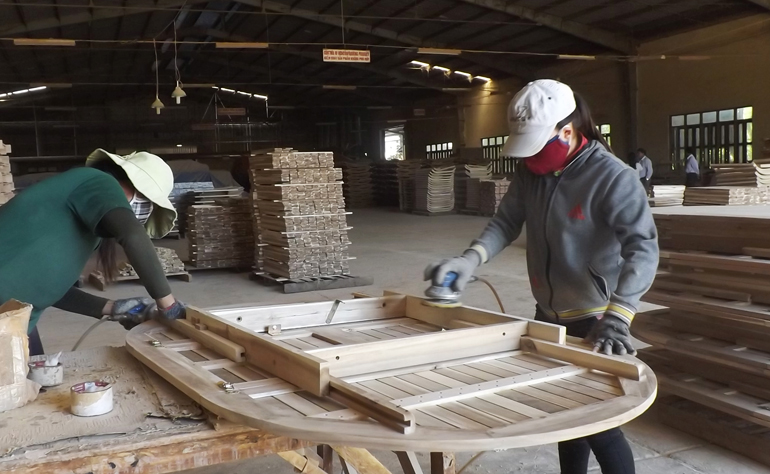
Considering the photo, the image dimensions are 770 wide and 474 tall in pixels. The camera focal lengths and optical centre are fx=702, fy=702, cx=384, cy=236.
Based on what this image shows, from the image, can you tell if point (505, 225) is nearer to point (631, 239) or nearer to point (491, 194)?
point (631, 239)

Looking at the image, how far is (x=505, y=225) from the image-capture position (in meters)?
3.19

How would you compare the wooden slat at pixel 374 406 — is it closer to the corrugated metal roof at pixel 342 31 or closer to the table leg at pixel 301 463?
the table leg at pixel 301 463

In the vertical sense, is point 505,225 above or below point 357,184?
above

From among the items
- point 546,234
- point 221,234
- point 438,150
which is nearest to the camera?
point 546,234

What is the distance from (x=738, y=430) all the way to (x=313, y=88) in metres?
27.5

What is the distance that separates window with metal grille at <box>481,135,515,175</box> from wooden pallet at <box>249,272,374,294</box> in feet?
51.8

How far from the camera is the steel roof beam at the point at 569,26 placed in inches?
680

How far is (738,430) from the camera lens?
13.6ft

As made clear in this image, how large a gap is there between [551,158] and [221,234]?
9151 millimetres

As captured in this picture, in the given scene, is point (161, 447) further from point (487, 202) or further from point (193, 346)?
point (487, 202)

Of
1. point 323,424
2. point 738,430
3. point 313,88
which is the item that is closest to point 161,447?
point 323,424

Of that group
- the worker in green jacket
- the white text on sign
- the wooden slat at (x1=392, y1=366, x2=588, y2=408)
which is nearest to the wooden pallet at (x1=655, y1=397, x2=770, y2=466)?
the wooden slat at (x1=392, y1=366, x2=588, y2=408)

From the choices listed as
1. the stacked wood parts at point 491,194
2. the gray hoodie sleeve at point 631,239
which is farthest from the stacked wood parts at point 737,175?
the gray hoodie sleeve at point 631,239

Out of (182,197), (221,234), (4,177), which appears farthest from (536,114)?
(182,197)
